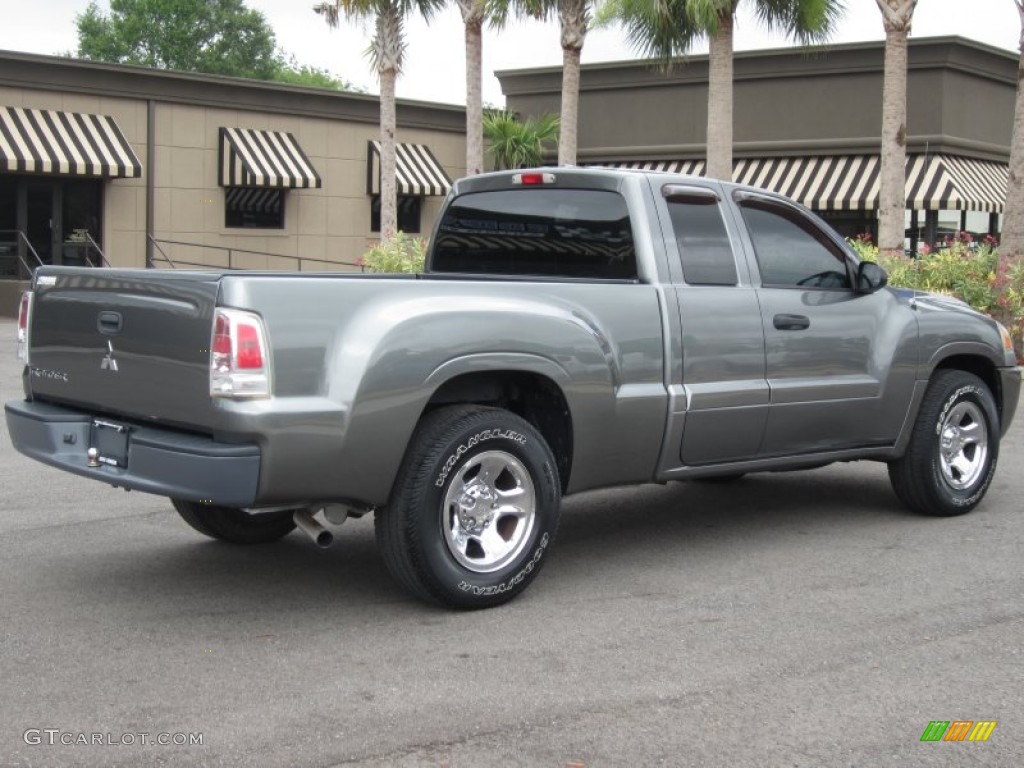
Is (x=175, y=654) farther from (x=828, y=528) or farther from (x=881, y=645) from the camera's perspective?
(x=828, y=528)

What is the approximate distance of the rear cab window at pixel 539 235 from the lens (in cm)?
646

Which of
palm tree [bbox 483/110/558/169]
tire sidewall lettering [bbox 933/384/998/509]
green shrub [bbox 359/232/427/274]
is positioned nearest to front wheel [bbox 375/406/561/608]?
tire sidewall lettering [bbox 933/384/998/509]

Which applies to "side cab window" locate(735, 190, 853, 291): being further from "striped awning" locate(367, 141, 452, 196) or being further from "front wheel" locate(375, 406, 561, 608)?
"striped awning" locate(367, 141, 452, 196)

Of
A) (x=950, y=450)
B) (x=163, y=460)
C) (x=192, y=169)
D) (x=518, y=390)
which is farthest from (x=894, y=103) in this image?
(x=192, y=169)

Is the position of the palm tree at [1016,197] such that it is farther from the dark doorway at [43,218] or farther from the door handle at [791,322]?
the dark doorway at [43,218]

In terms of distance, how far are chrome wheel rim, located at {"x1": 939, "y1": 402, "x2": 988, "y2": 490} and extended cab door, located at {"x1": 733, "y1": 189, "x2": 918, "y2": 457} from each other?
1.49 ft

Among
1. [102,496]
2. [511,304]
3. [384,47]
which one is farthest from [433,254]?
[384,47]

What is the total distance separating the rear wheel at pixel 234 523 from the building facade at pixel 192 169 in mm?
20123

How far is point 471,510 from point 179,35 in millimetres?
76362

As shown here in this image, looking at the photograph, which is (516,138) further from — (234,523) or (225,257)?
(234,523)

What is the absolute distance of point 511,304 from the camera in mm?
5590

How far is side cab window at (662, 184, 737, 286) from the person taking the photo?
6469mm

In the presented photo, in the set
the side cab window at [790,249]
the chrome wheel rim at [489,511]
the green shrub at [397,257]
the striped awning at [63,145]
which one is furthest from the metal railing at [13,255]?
the chrome wheel rim at [489,511]

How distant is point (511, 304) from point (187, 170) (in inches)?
961
